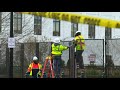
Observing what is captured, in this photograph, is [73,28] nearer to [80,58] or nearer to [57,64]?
[80,58]

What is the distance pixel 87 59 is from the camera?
55.2 ft

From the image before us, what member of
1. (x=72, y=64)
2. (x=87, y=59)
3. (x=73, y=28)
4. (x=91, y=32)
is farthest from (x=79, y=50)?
(x=91, y=32)

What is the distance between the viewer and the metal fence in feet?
52.7

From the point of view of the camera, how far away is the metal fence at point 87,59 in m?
16.1

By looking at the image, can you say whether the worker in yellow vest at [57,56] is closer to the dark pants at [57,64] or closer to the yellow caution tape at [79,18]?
the dark pants at [57,64]

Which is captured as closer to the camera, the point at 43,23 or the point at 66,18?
the point at 66,18

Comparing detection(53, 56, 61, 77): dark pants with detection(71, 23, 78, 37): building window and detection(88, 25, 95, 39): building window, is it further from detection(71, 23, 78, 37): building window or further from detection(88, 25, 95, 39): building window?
detection(88, 25, 95, 39): building window

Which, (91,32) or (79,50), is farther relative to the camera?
(91,32)

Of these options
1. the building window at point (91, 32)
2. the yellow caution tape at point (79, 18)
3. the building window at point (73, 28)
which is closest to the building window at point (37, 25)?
the building window at point (73, 28)

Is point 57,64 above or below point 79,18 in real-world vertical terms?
below
